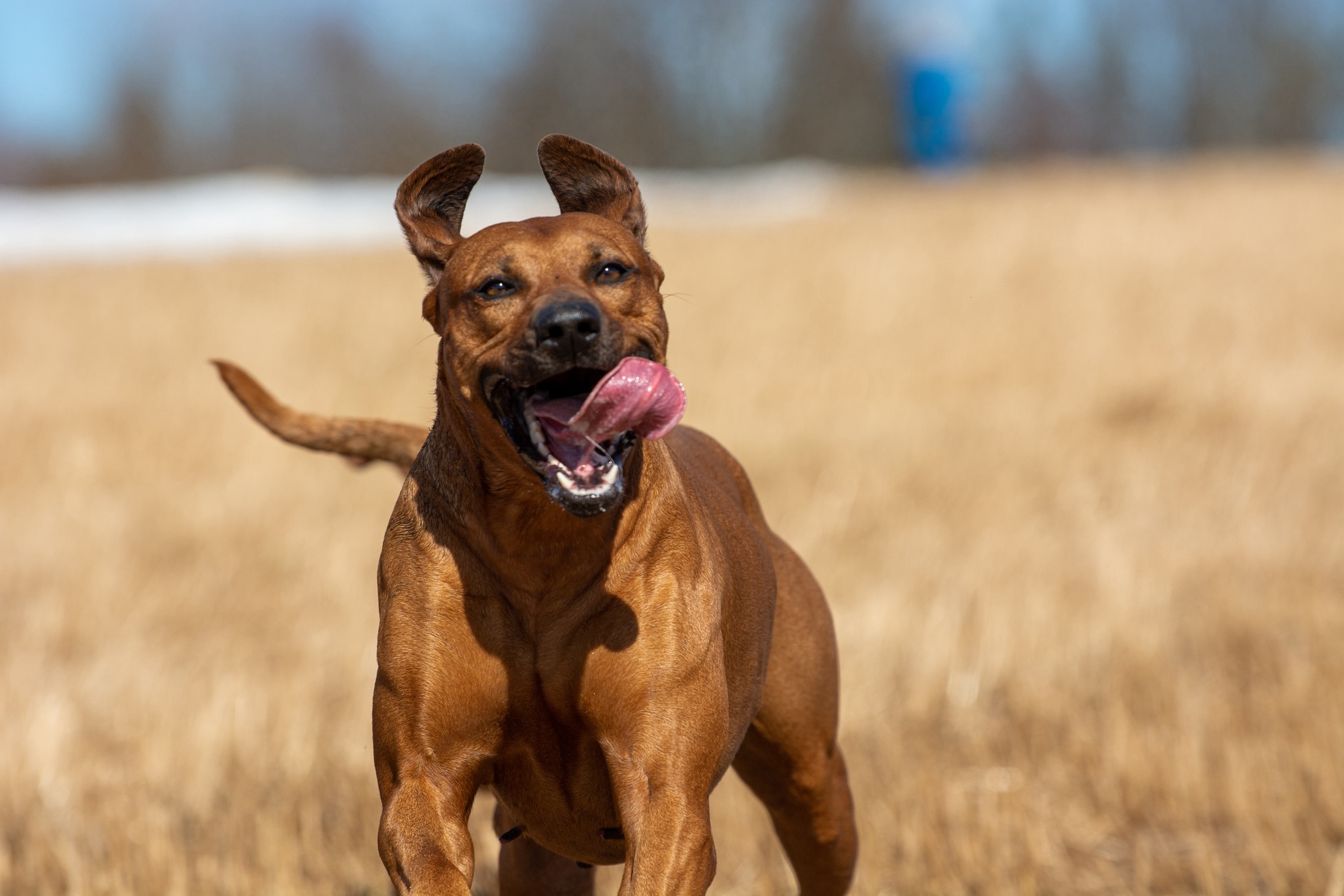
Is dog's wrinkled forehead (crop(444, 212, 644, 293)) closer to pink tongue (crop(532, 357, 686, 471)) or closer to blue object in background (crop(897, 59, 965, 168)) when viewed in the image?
pink tongue (crop(532, 357, 686, 471))

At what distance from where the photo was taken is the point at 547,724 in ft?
10.9

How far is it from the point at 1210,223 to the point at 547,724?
629 inches

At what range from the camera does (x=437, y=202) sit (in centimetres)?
370

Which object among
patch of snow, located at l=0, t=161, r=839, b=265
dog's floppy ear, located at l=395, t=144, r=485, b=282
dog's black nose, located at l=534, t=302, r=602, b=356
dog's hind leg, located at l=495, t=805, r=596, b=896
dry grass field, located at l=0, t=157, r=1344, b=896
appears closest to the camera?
dog's black nose, located at l=534, t=302, r=602, b=356

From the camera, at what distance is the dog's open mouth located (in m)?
3.00

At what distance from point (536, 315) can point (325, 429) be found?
155 cm

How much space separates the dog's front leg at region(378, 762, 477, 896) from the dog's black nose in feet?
2.87

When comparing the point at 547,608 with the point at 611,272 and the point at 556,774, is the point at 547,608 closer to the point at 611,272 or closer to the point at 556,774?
the point at 556,774

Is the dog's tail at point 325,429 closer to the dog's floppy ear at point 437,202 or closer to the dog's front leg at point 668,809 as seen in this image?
the dog's floppy ear at point 437,202

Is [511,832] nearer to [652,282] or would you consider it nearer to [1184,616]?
[652,282]

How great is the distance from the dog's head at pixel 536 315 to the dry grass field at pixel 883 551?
296 centimetres

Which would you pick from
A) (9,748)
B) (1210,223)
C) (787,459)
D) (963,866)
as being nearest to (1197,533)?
(787,459)

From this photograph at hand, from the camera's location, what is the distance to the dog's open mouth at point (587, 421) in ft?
9.84

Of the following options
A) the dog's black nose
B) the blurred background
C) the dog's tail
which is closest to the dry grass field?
the blurred background
